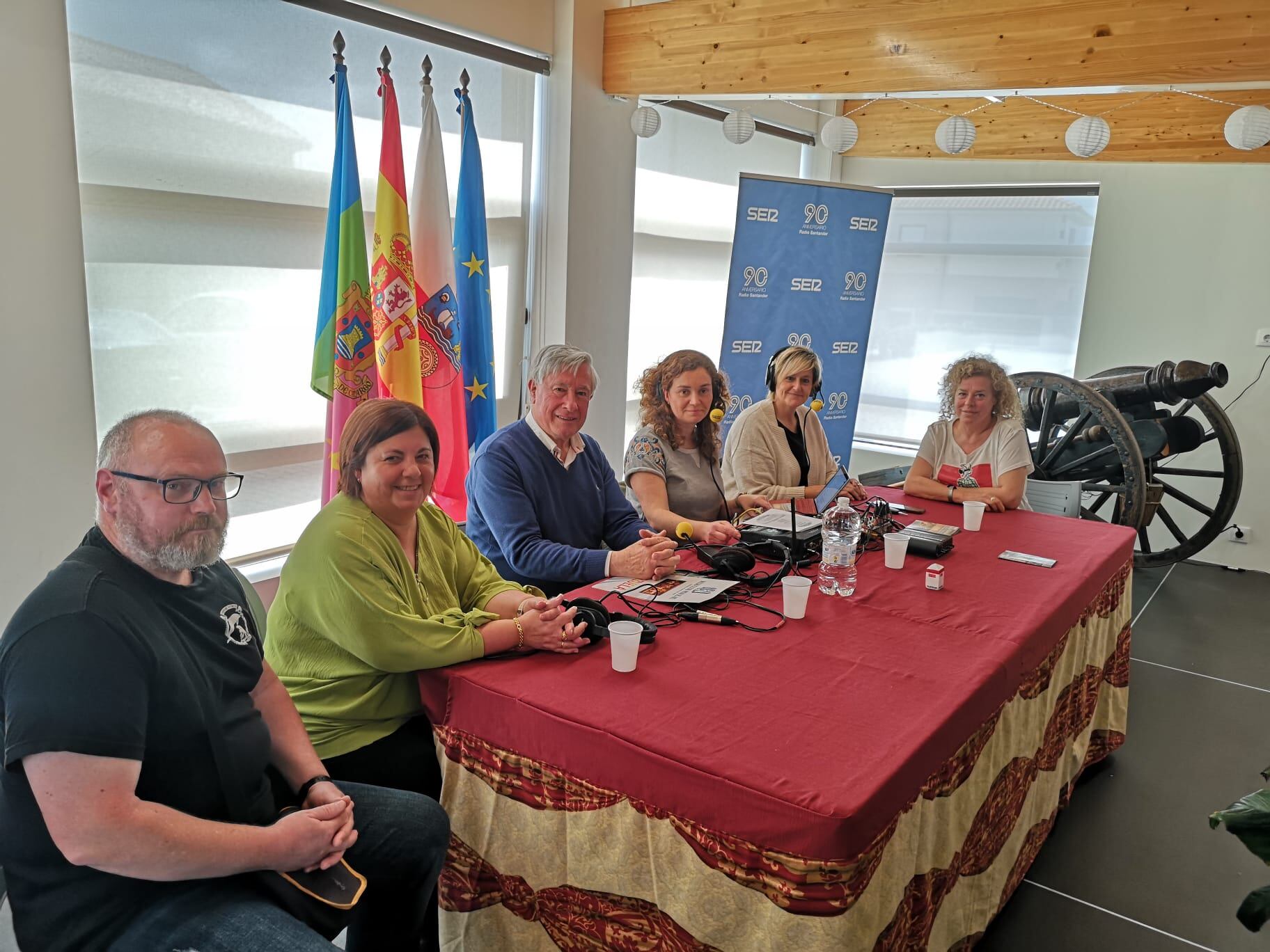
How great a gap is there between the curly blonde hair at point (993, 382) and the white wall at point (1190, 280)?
253cm

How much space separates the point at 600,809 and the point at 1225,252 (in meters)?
5.29

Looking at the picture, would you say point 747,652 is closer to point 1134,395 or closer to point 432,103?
point 432,103

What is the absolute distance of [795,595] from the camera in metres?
2.07

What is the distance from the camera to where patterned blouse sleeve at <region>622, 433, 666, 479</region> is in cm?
302

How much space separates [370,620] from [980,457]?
2.54 metres

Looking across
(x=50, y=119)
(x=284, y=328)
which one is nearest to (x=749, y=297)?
(x=284, y=328)

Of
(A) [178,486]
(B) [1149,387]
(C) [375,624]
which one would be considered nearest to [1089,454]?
(B) [1149,387]

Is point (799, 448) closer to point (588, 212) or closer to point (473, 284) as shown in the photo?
point (473, 284)

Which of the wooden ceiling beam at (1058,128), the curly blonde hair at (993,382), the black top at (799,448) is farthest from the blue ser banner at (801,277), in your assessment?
the curly blonde hair at (993,382)

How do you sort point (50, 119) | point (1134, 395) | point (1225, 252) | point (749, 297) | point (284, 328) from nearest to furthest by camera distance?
point (50, 119), point (284, 328), point (1134, 395), point (749, 297), point (1225, 252)

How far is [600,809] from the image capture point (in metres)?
1.53

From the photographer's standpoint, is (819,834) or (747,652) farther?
(747,652)

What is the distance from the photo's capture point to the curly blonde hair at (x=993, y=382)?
3494 millimetres

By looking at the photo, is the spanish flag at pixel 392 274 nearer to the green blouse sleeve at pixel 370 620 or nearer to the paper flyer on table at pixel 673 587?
the paper flyer on table at pixel 673 587
